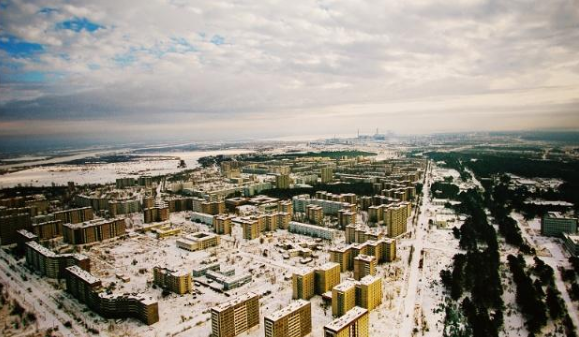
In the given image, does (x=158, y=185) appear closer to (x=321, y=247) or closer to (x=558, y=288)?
(x=321, y=247)

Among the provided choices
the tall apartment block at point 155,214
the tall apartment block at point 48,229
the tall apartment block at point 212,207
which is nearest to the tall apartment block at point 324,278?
the tall apartment block at point 212,207

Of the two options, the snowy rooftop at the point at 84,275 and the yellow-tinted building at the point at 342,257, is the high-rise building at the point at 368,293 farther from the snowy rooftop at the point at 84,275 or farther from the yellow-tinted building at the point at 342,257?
the snowy rooftop at the point at 84,275

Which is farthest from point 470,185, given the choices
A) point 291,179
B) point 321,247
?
point 321,247

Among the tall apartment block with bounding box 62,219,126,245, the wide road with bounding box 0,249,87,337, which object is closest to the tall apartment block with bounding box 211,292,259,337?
the wide road with bounding box 0,249,87,337

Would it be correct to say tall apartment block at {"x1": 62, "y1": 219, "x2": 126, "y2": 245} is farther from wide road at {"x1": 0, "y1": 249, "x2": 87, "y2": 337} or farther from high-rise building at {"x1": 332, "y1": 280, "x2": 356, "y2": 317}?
high-rise building at {"x1": 332, "y1": 280, "x2": 356, "y2": 317}

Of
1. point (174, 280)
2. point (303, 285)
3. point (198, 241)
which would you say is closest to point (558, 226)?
point (303, 285)
